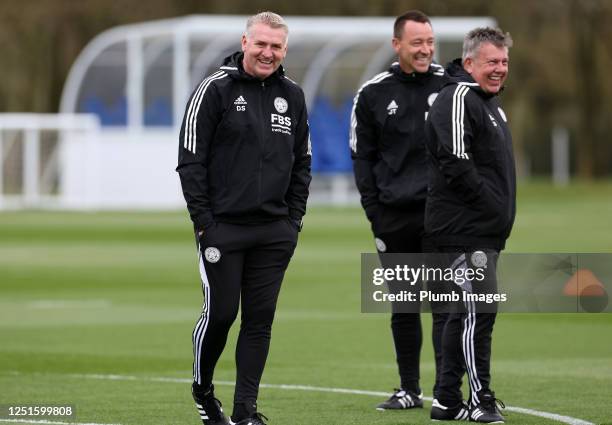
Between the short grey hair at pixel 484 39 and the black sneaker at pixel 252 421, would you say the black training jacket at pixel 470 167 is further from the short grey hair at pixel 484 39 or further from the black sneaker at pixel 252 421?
the black sneaker at pixel 252 421

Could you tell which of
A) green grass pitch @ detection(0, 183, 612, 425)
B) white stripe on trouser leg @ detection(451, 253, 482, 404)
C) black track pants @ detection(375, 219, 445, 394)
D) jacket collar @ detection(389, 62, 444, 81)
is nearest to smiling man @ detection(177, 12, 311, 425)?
green grass pitch @ detection(0, 183, 612, 425)

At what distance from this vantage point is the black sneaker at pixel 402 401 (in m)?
10.1

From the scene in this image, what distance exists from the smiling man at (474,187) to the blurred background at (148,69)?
107ft

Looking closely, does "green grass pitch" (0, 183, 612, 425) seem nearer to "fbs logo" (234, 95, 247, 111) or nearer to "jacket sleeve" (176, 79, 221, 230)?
"jacket sleeve" (176, 79, 221, 230)

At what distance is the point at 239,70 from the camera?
883 cm

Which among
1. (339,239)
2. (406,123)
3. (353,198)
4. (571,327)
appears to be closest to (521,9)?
(353,198)

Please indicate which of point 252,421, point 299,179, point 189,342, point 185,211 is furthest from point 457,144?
point 185,211

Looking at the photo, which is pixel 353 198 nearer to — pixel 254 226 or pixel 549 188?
pixel 549 188

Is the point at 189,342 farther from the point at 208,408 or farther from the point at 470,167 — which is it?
the point at 470,167

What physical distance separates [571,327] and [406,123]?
598 centimetres

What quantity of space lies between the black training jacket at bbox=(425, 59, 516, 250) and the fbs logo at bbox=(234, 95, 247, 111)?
1267mm

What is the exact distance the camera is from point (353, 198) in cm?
4391

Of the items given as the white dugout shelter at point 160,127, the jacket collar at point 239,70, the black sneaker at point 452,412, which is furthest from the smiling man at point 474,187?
the white dugout shelter at point 160,127

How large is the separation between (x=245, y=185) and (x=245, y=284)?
0.58 metres
